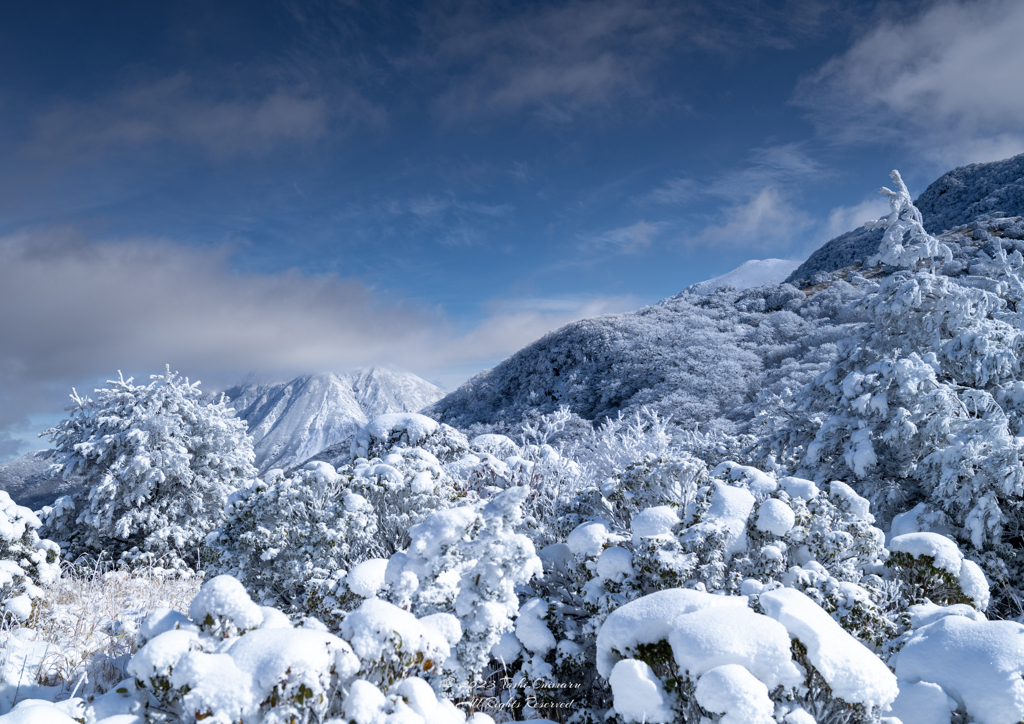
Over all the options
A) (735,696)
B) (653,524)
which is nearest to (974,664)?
(735,696)

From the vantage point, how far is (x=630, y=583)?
11.8 feet

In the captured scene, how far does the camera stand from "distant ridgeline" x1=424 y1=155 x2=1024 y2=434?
19250 millimetres

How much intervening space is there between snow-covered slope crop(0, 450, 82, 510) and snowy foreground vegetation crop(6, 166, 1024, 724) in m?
7.27

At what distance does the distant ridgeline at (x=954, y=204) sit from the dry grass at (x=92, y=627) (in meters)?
38.2

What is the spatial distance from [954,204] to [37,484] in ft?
217

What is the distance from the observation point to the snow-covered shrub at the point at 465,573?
3051mm

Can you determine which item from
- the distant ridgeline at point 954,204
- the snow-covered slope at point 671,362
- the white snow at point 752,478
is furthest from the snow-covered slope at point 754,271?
the white snow at point 752,478

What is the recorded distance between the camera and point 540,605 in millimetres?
3754

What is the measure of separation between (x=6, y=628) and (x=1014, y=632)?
282 inches

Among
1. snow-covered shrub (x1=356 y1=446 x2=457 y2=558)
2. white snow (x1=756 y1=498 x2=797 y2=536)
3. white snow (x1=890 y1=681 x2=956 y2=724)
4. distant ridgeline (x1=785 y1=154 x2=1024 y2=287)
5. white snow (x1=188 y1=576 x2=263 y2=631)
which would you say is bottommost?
white snow (x1=890 y1=681 x2=956 y2=724)

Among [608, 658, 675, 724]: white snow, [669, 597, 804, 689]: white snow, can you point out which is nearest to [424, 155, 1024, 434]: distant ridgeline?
[669, 597, 804, 689]: white snow

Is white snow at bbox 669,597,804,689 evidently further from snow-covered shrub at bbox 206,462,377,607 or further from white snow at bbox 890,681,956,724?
snow-covered shrub at bbox 206,462,377,607

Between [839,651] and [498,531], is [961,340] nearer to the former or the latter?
[839,651]

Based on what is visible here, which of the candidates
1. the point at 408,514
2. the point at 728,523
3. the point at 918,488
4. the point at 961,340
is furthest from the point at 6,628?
the point at 961,340
